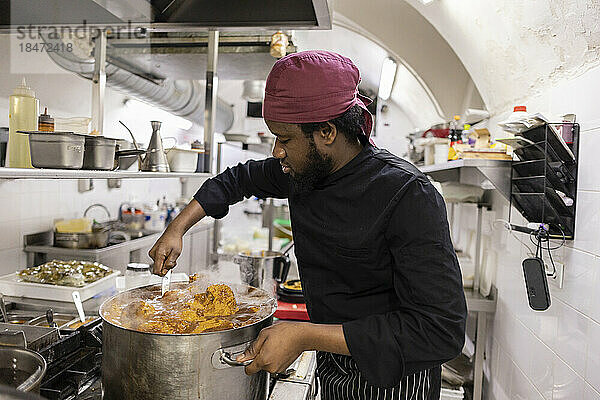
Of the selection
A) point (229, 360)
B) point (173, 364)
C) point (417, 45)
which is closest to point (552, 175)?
point (229, 360)

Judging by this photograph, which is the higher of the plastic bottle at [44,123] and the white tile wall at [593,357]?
the plastic bottle at [44,123]

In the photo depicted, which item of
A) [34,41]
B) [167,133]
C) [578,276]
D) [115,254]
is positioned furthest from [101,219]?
[578,276]

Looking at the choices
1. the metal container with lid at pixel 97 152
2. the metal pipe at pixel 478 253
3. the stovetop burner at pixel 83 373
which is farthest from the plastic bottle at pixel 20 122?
the metal pipe at pixel 478 253

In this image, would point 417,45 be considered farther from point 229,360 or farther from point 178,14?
point 229,360

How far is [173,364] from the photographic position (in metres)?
1.15

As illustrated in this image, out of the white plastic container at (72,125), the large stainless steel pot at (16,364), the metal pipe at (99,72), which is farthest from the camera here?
the metal pipe at (99,72)

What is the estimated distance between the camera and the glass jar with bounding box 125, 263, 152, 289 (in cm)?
265

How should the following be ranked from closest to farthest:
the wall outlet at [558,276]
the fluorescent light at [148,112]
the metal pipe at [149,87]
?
the wall outlet at [558,276] < the metal pipe at [149,87] < the fluorescent light at [148,112]

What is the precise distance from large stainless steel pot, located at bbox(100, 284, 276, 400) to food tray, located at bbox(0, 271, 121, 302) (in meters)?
1.57

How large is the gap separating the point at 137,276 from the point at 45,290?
0.49m

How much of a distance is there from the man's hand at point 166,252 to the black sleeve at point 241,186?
0.19 metres

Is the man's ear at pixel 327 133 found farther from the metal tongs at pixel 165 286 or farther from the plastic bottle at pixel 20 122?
the plastic bottle at pixel 20 122

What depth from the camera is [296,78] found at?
1.38 metres

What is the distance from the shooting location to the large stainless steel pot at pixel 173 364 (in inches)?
45.4
